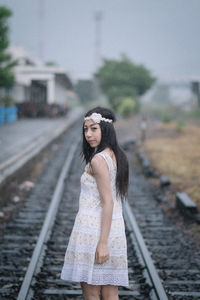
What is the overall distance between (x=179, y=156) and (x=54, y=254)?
7.97m

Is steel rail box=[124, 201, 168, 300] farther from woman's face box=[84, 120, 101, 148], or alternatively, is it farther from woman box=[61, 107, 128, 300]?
woman's face box=[84, 120, 101, 148]

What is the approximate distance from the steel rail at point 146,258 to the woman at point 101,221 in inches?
44.1

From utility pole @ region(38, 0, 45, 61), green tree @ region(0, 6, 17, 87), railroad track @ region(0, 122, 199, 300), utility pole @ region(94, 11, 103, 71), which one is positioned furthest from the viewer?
utility pole @ region(94, 11, 103, 71)

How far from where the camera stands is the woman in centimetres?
217

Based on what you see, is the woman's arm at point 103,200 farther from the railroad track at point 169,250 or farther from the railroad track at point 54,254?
the railroad track at point 169,250

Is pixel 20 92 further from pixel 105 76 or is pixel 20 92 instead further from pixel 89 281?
pixel 89 281

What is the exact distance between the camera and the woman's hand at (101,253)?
2168 mm

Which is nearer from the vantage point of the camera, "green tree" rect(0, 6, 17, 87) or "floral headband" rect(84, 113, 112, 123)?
"floral headband" rect(84, 113, 112, 123)

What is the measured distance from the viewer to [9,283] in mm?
3586

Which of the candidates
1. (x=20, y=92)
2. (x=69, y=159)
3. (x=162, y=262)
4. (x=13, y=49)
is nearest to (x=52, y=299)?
(x=162, y=262)

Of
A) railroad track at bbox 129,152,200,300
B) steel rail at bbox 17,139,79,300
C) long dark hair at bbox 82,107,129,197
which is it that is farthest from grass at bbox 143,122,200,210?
long dark hair at bbox 82,107,129,197

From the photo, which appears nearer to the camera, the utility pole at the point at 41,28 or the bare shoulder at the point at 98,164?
the bare shoulder at the point at 98,164

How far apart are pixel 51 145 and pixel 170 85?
208 feet

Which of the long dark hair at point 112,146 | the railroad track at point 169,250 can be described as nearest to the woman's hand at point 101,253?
the long dark hair at point 112,146
